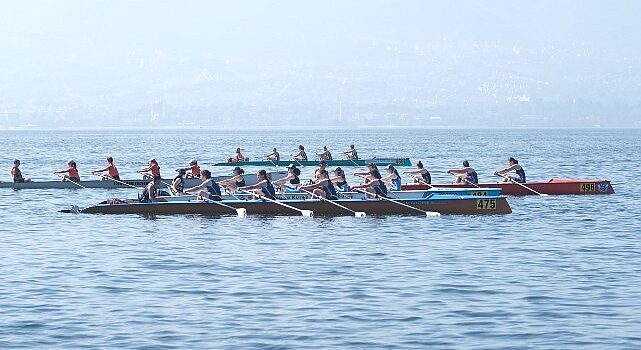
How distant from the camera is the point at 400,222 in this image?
133ft

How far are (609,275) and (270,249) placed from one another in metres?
9.61

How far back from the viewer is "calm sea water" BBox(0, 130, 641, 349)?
2134 cm

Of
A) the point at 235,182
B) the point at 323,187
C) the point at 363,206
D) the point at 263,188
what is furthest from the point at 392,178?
the point at 235,182

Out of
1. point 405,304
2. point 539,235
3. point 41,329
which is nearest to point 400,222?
point 539,235

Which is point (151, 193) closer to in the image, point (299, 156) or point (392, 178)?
point (392, 178)

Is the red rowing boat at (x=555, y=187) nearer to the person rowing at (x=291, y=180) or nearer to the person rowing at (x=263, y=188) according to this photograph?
the person rowing at (x=291, y=180)

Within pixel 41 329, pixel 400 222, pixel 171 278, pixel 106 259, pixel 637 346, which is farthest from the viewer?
pixel 400 222

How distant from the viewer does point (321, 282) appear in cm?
2719

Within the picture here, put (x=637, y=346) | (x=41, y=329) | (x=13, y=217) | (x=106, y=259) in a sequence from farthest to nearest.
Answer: (x=13, y=217), (x=106, y=259), (x=41, y=329), (x=637, y=346)

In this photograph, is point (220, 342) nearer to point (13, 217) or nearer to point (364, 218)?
point (364, 218)

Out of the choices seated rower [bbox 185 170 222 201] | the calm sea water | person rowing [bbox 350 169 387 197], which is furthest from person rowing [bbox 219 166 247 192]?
person rowing [bbox 350 169 387 197]

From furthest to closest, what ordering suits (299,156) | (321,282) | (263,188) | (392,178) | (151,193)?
(299,156) → (392,178) → (151,193) → (263,188) → (321,282)

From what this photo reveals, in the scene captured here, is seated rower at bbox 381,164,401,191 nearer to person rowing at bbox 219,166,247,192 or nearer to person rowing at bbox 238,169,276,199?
person rowing at bbox 238,169,276,199

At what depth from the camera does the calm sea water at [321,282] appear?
70.0 feet
